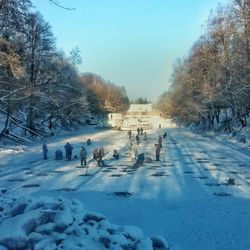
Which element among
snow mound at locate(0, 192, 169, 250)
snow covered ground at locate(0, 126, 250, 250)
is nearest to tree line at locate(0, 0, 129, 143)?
snow covered ground at locate(0, 126, 250, 250)

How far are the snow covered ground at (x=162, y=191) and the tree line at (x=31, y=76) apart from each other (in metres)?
5.88

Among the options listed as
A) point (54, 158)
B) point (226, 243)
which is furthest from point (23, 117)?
point (226, 243)

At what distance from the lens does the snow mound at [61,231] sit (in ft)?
31.5

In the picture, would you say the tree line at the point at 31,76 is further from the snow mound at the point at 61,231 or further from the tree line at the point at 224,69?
the tree line at the point at 224,69

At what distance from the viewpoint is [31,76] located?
56.1 metres

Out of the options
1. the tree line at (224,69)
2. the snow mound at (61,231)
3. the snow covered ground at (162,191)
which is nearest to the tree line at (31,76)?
the snow covered ground at (162,191)

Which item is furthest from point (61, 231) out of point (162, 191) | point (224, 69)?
point (224, 69)

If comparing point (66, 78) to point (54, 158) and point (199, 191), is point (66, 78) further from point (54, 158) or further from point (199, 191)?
point (199, 191)

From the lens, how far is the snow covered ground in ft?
44.6

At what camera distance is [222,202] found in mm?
17828

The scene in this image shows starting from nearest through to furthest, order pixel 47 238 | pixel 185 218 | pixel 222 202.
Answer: pixel 47 238 < pixel 185 218 < pixel 222 202

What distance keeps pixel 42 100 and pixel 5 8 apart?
30524 mm

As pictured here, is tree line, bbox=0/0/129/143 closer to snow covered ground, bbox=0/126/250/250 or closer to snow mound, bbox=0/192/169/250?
snow covered ground, bbox=0/126/250/250

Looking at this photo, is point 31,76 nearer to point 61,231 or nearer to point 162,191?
point 162,191
